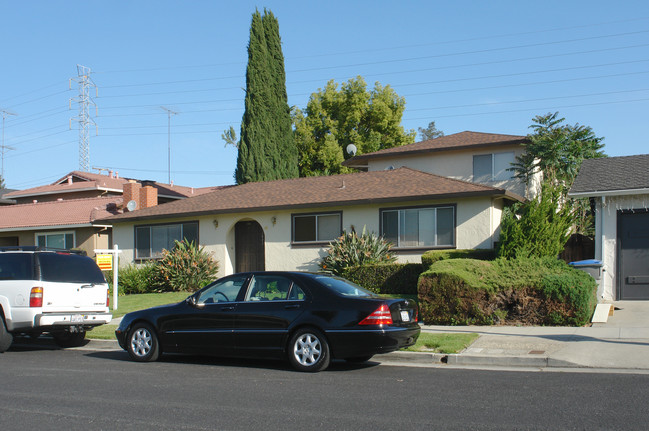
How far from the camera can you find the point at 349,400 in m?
7.50

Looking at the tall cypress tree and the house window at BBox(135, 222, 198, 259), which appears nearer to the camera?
the house window at BBox(135, 222, 198, 259)

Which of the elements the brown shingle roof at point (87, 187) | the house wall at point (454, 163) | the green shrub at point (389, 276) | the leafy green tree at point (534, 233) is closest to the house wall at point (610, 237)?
the leafy green tree at point (534, 233)

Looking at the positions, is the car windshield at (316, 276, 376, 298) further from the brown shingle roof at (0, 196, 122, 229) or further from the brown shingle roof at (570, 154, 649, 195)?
the brown shingle roof at (0, 196, 122, 229)

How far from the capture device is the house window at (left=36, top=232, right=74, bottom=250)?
31698 mm

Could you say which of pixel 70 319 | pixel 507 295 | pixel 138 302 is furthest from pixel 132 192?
pixel 507 295

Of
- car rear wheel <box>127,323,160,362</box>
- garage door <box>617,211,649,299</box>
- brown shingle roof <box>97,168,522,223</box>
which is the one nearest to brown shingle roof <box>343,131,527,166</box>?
brown shingle roof <box>97,168,522,223</box>

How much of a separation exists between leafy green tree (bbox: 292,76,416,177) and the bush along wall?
3128 cm

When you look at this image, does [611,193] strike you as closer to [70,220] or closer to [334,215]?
[334,215]

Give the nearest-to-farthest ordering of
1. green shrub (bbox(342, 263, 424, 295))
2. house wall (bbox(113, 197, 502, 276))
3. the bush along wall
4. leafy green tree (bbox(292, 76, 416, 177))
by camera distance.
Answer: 1. the bush along wall
2. green shrub (bbox(342, 263, 424, 295))
3. house wall (bbox(113, 197, 502, 276))
4. leafy green tree (bbox(292, 76, 416, 177))

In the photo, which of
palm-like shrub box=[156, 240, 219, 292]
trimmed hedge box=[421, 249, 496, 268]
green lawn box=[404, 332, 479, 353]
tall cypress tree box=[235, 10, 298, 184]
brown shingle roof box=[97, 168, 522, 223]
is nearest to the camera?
green lawn box=[404, 332, 479, 353]

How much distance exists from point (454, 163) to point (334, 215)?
1068cm

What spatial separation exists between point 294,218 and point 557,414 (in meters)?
17.3

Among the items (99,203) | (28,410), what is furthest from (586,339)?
(99,203)

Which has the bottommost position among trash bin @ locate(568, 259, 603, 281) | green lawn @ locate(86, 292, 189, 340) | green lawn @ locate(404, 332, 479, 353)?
green lawn @ locate(86, 292, 189, 340)
